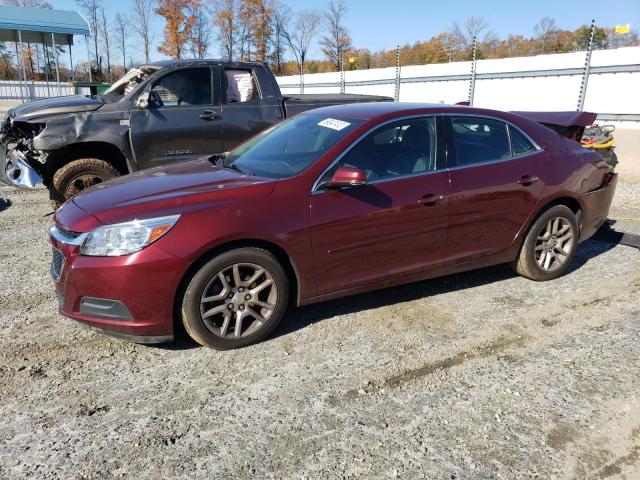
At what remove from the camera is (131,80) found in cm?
699

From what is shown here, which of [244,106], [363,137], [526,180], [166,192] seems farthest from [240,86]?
[526,180]

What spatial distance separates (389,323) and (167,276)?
171 cm

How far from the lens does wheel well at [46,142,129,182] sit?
6.32m

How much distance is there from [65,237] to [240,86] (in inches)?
175

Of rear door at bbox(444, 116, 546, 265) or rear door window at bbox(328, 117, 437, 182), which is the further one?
rear door at bbox(444, 116, 546, 265)

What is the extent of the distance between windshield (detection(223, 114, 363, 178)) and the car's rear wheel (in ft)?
6.43

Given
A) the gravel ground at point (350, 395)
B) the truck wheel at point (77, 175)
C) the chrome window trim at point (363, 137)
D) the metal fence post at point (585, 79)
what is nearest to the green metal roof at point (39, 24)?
the truck wheel at point (77, 175)

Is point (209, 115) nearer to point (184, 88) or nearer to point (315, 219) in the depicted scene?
point (184, 88)

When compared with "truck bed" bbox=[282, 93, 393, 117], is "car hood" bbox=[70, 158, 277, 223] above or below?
below

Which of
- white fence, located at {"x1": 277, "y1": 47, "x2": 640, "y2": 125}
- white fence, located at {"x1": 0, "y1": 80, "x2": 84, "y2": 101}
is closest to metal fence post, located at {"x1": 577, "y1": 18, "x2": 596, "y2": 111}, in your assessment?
white fence, located at {"x1": 277, "y1": 47, "x2": 640, "y2": 125}

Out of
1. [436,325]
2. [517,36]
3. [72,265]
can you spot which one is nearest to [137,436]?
[72,265]

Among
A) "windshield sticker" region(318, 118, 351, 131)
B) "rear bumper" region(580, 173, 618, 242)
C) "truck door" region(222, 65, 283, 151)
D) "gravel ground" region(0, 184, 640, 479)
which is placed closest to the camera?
"gravel ground" region(0, 184, 640, 479)

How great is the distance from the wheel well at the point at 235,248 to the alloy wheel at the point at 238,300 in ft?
0.41

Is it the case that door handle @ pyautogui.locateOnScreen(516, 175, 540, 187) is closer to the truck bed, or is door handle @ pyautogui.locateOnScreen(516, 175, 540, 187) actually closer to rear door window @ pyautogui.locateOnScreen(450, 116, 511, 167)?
rear door window @ pyautogui.locateOnScreen(450, 116, 511, 167)
